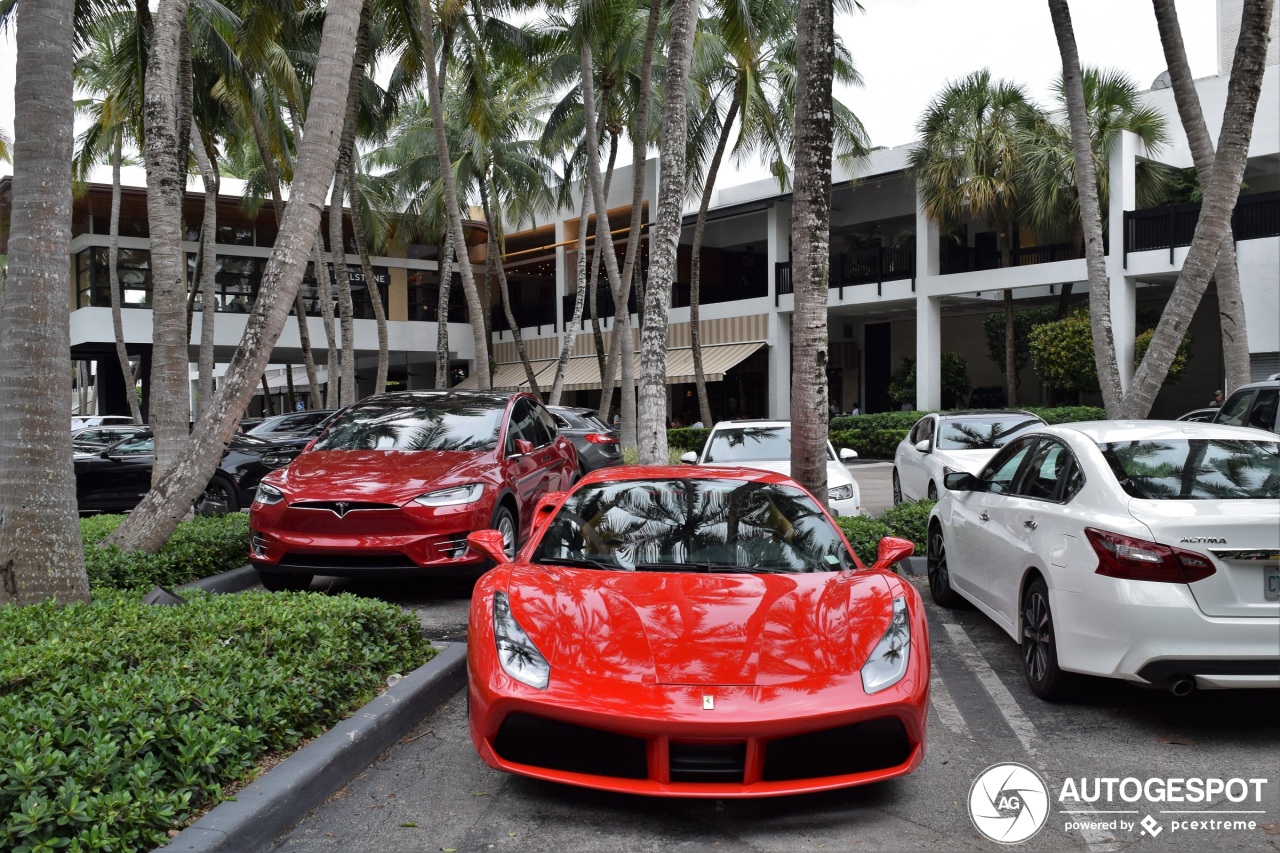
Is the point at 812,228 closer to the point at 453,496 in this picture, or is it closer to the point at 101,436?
the point at 453,496

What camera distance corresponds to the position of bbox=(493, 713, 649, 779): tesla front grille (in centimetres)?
343

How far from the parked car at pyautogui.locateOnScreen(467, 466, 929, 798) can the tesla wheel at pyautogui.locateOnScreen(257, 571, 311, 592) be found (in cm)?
351

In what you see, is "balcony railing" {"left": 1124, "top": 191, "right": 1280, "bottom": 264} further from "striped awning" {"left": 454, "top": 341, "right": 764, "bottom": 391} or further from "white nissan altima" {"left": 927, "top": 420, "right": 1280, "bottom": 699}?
"white nissan altima" {"left": 927, "top": 420, "right": 1280, "bottom": 699}

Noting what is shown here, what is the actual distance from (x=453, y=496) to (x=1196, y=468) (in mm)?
4812

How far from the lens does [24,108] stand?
5.43 meters

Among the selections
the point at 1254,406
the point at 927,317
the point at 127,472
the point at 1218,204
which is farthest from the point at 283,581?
the point at 927,317

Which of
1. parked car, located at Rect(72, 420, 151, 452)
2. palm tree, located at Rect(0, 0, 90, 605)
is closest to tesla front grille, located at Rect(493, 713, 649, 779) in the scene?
palm tree, located at Rect(0, 0, 90, 605)

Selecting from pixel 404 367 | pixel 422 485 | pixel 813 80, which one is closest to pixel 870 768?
pixel 422 485

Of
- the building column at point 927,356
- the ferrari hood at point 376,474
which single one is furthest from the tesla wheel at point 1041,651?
the building column at point 927,356

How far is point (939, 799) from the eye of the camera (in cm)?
386

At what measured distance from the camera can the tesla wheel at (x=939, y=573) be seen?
23.5 ft

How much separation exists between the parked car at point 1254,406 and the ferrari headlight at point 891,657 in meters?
6.97

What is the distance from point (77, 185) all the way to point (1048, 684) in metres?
28.3

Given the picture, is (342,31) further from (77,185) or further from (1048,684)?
(77,185)
